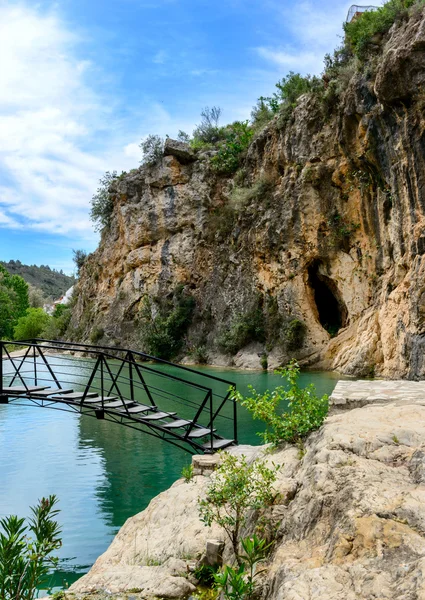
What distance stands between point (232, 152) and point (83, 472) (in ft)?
91.2

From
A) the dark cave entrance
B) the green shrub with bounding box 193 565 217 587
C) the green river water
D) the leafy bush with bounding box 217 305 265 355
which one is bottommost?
the green river water

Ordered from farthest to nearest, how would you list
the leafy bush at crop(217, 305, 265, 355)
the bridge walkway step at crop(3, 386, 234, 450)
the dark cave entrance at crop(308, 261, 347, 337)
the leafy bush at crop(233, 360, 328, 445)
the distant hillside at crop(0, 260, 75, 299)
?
1. the distant hillside at crop(0, 260, 75, 299)
2. the leafy bush at crop(217, 305, 265, 355)
3. the dark cave entrance at crop(308, 261, 347, 337)
4. the bridge walkway step at crop(3, 386, 234, 450)
5. the leafy bush at crop(233, 360, 328, 445)

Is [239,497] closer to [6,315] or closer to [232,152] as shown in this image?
[232,152]

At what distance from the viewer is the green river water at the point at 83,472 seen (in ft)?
22.0

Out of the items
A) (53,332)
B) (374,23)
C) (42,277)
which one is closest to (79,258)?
(53,332)

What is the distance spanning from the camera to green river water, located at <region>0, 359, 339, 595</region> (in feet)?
22.0

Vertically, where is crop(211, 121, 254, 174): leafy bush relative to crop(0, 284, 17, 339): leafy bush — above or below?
above

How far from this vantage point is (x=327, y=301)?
95.0 ft

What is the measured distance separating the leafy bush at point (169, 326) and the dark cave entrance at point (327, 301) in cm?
854

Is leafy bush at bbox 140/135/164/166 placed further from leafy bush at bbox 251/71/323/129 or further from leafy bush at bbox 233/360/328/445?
leafy bush at bbox 233/360/328/445

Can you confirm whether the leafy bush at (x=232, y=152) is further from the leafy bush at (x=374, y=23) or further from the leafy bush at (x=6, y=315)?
the leafy bush at (x=6, y=315)

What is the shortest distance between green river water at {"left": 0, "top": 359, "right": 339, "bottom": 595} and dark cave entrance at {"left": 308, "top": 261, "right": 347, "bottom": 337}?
44.0ft

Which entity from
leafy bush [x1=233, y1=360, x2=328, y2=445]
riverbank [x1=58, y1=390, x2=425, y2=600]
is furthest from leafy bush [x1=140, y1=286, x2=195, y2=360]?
riverbank [x1=58, y1=390, x2=425, y2=600]

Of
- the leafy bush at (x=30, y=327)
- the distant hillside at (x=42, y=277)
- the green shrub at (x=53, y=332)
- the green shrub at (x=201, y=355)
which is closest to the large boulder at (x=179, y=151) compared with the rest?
the green shrub at (x=201, y=355)
